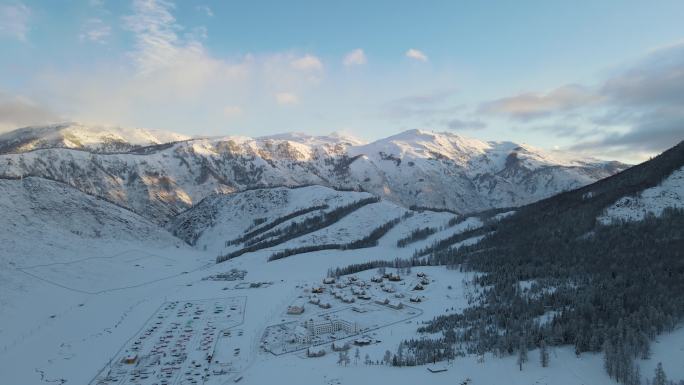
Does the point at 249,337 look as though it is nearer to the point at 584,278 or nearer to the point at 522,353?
the point at 522,353

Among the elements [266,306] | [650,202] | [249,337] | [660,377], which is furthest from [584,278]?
[266,306]

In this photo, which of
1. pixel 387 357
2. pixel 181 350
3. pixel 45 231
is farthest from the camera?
pixel 45 231

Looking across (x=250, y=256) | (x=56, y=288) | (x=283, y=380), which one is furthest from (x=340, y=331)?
(x=250, y=256)

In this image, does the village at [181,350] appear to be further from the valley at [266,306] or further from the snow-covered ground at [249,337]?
the snow-covered ground at [249,337]

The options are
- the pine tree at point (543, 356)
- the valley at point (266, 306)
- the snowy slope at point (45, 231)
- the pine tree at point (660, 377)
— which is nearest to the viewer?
the pine tree at point (660, 377)

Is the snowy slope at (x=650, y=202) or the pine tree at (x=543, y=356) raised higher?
the snowy slope at (x=650, y=202)

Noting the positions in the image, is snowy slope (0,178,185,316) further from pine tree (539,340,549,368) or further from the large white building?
pine tree (539,340,549,368)

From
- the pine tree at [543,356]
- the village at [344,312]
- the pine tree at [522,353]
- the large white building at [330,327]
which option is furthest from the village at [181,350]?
the pine tree at [543,356]
